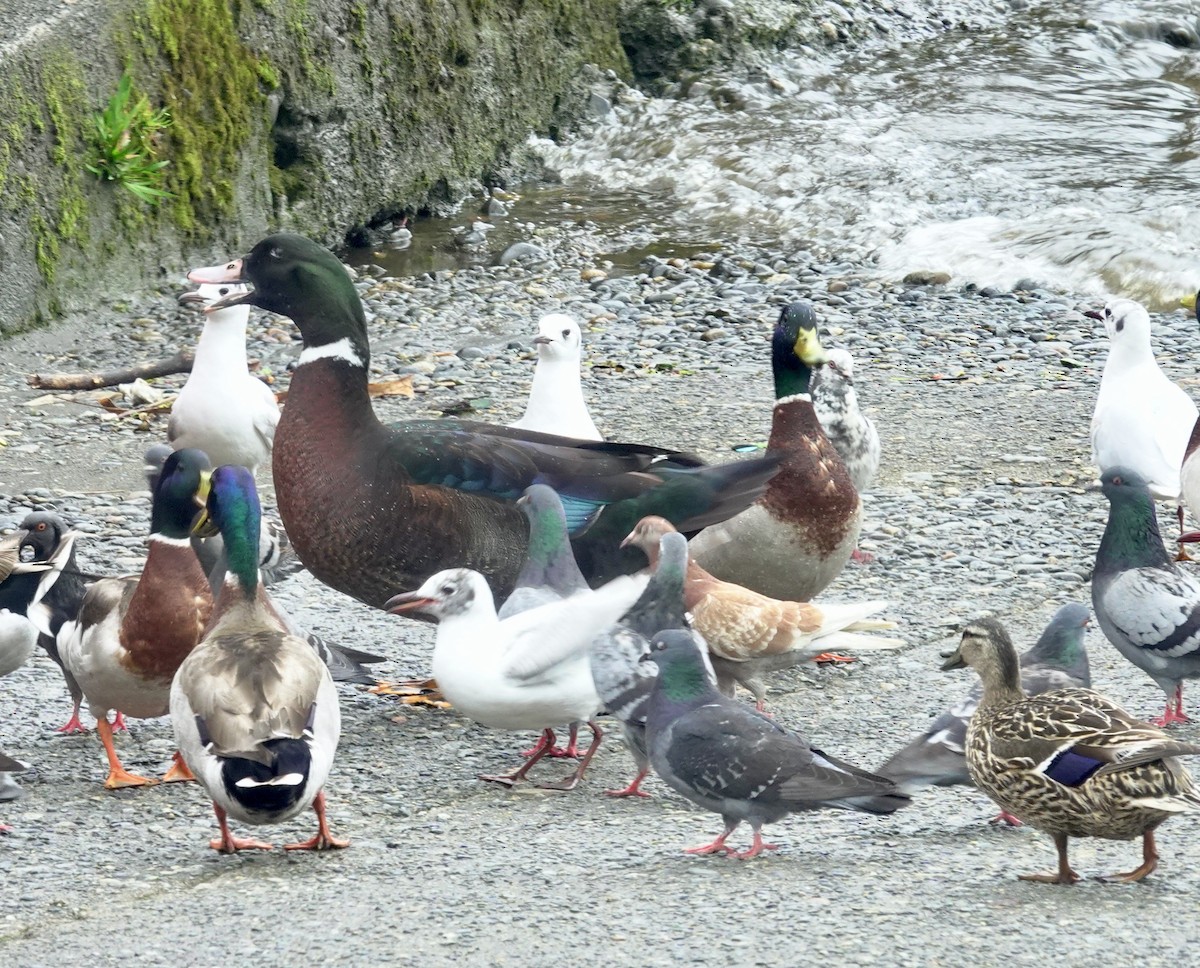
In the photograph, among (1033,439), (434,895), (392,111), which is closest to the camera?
(434,895)

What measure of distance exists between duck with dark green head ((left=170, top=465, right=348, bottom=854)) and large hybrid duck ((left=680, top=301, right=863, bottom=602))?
7.18 feet

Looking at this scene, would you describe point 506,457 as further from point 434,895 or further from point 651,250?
point 651,250

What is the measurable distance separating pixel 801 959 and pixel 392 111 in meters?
12.5

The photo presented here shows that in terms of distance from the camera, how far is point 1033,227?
15211 millimetres

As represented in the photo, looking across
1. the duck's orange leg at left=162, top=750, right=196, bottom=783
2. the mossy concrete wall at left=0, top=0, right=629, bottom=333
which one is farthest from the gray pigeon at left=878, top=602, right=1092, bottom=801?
the mossy concrete wall at left=0, top=0, right=629, bottom=333

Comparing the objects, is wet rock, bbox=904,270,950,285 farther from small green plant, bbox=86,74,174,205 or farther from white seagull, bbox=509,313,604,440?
white seagull, bbox=509,313,604,440

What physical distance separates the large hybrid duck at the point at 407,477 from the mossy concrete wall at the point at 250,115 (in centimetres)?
563

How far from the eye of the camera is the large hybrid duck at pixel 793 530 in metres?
6.81

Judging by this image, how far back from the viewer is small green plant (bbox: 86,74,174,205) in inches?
477

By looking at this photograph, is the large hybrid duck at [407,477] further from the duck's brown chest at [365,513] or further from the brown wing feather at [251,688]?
the brown wing feather at [251,688]

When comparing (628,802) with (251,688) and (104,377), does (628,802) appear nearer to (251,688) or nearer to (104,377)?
(251,688)

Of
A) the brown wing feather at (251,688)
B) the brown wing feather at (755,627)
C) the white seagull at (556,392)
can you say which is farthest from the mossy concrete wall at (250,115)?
the brown wing feather at (251,688)

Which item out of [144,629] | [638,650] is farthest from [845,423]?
[144,629]

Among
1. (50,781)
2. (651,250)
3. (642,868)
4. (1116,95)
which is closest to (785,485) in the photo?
(642,868)
